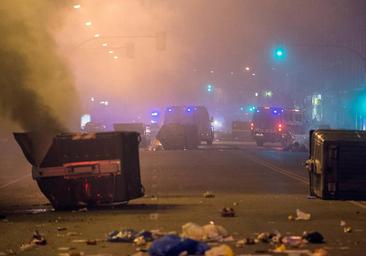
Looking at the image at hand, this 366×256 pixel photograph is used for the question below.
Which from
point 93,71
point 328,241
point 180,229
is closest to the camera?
point 328,241

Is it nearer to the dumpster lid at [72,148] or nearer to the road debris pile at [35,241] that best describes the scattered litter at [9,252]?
the road debris pile at [35,241]

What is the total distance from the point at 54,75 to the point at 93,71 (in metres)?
54.7

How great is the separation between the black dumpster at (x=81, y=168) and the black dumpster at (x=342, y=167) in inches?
159

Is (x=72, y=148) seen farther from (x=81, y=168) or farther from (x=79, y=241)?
(x=79, y=241)

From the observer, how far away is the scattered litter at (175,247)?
828 centimetres

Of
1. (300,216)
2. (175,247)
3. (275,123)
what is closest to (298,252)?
(175,247)

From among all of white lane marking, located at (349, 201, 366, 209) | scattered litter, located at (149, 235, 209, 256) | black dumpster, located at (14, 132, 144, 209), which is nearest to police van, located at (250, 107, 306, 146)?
white lane marking, located at (349, 201, 366, 209)

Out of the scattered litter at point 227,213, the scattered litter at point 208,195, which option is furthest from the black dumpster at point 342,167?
the scattered litter at point 227,213

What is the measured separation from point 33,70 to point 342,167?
6973 millimetres

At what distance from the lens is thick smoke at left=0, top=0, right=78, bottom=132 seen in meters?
15.4

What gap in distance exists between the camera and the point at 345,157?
14852mm

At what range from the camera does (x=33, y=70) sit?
1620 centimetres

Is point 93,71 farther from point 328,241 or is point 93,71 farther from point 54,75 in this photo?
point 328,241

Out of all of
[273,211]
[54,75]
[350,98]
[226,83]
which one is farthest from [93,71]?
[226,83]
